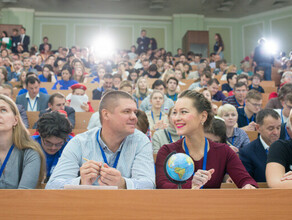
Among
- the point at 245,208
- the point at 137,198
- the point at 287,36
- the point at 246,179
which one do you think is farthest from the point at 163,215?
the point at 287,36

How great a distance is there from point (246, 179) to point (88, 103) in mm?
2931

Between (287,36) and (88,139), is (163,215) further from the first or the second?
(287,36)

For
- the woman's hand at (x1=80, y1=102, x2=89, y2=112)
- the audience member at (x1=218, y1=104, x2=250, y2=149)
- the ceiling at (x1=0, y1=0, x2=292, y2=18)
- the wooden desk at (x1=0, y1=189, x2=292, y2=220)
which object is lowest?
the wooden desk at (x1=0, y1=189, x2=292, y2=220)

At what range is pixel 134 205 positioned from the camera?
2.81ft

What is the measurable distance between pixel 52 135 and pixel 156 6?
10.5 meters

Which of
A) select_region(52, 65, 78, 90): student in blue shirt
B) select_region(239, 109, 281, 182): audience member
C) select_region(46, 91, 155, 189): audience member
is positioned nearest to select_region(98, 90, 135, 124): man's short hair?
select_region(46, 91, 155, 189): audience member

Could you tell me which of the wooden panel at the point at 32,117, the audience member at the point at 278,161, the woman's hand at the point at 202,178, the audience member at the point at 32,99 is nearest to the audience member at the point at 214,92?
the audience member at the point at 32,99

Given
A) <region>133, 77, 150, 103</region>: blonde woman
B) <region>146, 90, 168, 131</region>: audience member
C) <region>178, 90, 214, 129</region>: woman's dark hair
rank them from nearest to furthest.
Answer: <region>178, 90, 214, 129</region>: woman's dark hair
<region>146, 90, 168, 131</region>: audience member
<region>133, 77, 150, 103</region>: blonde woman

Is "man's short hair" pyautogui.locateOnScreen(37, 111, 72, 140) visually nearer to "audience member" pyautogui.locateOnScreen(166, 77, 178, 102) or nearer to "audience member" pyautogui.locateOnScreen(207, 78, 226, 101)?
"audience member" pyautogui.locateOnScreen(166, 77, 178, 102)

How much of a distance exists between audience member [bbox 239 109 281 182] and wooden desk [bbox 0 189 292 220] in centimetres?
119

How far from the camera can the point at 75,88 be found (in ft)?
13.4

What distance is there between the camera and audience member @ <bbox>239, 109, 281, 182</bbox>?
202 cm

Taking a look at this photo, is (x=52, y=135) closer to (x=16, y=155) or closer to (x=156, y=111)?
(x=16, y=155)

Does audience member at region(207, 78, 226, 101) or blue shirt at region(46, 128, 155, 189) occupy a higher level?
audience member at region(207, 78, 226, 101)
